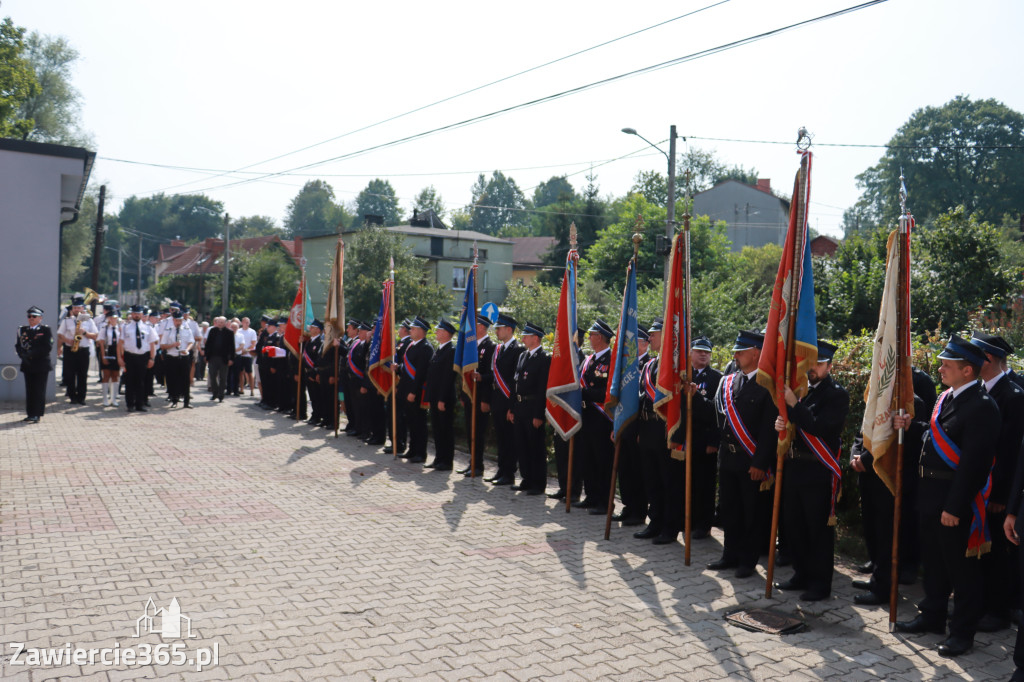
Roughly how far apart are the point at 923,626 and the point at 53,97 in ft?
158

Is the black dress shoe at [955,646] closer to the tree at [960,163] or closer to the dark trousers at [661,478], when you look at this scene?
the dark trousers at [661,478]

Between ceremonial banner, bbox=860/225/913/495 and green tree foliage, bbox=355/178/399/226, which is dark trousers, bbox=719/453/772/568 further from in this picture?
green tree foliage, bbox=355/178/399/226

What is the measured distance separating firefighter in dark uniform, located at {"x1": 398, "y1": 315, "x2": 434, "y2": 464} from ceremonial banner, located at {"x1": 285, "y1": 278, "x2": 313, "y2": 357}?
4.71 metres

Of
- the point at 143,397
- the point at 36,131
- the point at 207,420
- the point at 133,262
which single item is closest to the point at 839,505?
the point at 207,420

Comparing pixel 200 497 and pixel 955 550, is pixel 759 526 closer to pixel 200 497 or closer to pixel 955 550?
pixel 955 550

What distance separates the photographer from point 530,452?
982 centimetres

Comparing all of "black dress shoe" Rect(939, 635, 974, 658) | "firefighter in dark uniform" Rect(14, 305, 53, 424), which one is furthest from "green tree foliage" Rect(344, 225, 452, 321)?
"black dress shoe" Rect(939, 635, 974, 658)

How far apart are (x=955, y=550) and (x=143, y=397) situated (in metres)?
15.3

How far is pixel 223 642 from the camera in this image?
4996 millimetres

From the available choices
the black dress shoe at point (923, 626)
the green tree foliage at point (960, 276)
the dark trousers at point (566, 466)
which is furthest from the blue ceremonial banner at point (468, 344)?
the green tree foliage at point (960, 276)

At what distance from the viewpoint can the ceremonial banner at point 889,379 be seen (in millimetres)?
5652

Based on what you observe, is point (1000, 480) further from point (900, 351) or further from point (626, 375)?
point (626, 375)

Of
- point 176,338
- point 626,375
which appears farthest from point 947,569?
point 176,338

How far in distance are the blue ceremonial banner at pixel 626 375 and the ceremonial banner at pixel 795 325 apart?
188cm
